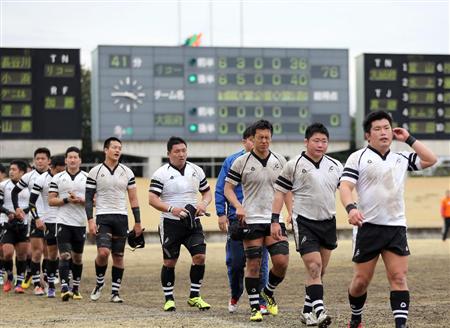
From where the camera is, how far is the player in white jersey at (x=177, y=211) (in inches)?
548

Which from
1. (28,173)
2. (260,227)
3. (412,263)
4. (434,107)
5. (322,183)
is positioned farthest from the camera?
(434,107)

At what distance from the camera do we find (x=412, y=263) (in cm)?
2458

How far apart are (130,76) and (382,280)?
42641mm

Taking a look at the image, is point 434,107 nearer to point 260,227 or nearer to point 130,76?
point 130,76

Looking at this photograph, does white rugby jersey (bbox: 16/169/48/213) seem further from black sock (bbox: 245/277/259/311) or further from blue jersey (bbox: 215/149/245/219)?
black sock (bbox: 245/277/259/311)

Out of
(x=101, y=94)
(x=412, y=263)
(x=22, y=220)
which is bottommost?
(x=412, y=263)

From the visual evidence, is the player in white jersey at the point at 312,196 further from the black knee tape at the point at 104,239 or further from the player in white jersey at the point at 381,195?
the black knee tape at the point at 104,239

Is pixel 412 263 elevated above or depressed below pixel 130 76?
below

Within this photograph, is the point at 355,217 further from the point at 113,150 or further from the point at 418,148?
the point at 113,150

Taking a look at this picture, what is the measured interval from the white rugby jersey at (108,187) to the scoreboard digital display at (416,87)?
147 ft

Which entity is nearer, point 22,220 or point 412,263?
point 22,220

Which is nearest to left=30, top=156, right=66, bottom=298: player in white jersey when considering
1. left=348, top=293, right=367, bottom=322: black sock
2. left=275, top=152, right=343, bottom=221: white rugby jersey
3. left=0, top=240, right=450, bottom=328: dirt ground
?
left=0, top=240, right=450, bottom=328: dirt ground

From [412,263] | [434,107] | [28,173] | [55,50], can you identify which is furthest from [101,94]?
[28,173]

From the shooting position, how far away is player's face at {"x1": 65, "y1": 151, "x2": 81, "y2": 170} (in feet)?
54.3
